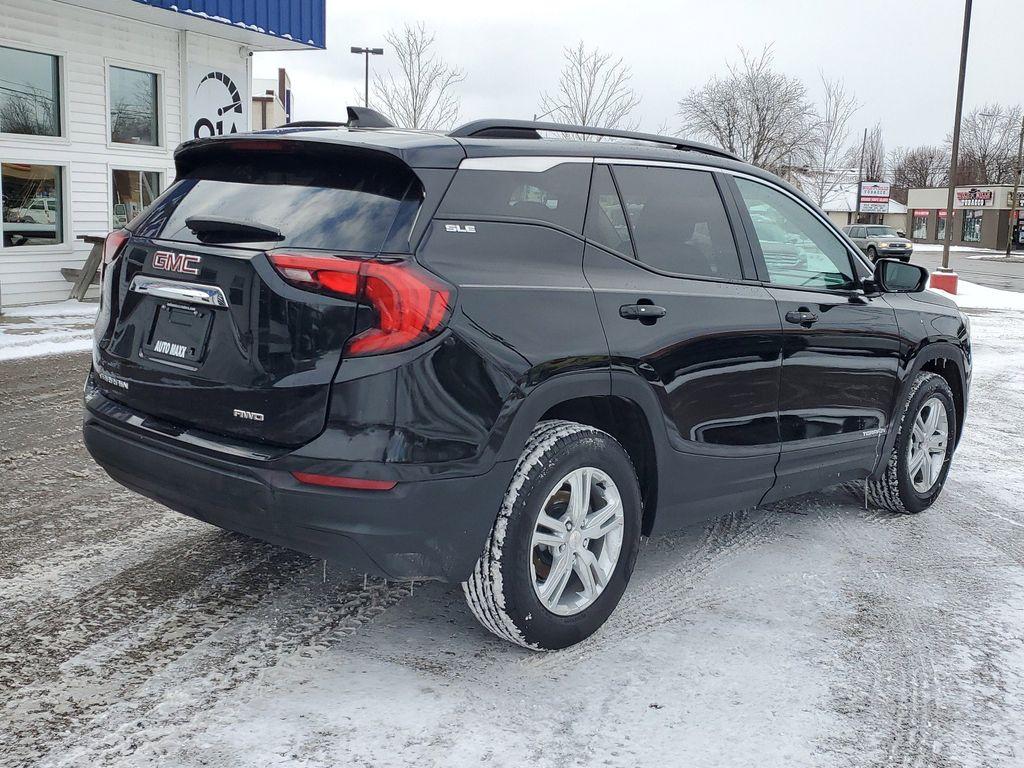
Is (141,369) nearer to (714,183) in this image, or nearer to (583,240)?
(583,240)

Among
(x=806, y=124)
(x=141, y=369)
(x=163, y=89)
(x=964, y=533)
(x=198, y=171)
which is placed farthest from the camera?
(x=806, y=124)

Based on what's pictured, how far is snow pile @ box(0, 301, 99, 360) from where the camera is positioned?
10.5 m

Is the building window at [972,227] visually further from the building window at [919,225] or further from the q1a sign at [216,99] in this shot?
the q1a sign at [216,99]

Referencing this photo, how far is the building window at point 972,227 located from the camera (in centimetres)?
7301

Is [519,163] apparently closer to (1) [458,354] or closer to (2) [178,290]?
(1) [458,354]

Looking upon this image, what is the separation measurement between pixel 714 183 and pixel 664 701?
7.30 feet

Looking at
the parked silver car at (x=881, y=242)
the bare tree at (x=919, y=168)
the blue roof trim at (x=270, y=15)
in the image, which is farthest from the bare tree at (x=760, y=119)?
the bare tree at (x=919, y=168)

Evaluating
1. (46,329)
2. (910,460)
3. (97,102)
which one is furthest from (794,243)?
(97,102)

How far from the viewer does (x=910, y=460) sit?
555 centimetres

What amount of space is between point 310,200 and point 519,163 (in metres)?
0.74

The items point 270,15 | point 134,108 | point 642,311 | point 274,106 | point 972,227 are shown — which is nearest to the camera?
point 642,311

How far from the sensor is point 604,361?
359 centimetres

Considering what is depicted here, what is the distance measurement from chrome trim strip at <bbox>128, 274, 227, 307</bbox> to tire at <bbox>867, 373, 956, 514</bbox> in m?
3.66

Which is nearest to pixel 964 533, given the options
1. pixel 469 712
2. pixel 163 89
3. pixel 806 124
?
pixel 469 712
